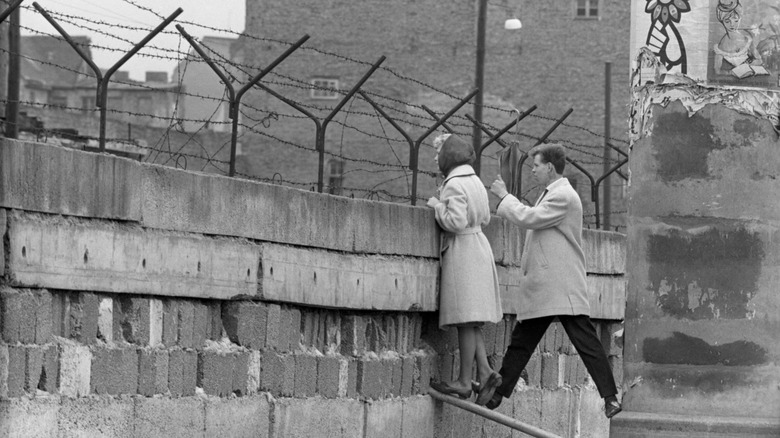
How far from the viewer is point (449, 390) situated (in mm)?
9938

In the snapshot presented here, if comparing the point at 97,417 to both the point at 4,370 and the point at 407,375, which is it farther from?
the point at 407,375

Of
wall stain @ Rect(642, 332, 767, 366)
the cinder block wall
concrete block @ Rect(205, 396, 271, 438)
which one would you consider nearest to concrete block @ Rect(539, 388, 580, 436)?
the cinder block wall

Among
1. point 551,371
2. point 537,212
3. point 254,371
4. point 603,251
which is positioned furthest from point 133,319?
point 603,251

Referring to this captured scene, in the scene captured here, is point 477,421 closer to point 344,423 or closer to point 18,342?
point 344,423

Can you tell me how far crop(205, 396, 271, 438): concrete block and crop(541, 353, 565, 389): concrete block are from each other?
4.34 meters

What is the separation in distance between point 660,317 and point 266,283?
2.50 m

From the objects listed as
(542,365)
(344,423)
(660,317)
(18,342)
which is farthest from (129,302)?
(542,365)

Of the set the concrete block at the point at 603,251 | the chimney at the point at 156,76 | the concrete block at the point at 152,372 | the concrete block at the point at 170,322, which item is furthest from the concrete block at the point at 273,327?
the chimney at the point at 156,76

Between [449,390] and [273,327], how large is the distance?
2.08 metres

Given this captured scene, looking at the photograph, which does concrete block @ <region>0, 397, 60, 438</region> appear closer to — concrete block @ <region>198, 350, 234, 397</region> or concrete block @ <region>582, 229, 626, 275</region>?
concrete block @ <region>198, 350, 234, 397</region>

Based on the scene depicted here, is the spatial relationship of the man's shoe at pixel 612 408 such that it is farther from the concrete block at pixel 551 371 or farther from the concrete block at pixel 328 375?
the concrete block at pixel 551 371

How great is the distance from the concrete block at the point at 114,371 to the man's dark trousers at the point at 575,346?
11.9 feet

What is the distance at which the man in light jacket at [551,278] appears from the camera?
9.74m

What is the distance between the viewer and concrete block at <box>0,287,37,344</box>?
6199mm
